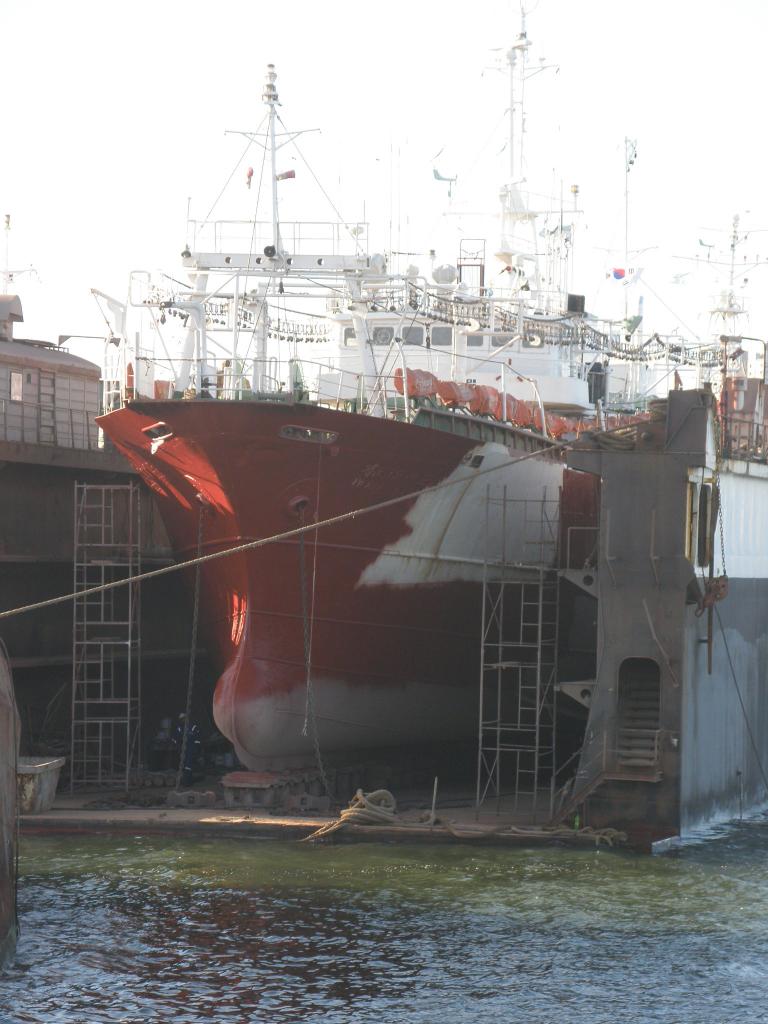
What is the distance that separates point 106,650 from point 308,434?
559 centimetres

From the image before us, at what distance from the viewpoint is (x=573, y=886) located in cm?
1639

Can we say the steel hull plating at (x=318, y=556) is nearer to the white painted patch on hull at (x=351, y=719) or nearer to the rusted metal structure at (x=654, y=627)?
the white painted patch on hull at (x=351, y=719)

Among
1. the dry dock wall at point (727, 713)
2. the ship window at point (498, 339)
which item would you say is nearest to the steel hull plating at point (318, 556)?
the dry dock wall at point (727, 713)

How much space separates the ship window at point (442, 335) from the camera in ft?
91.9

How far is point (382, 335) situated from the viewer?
27.5 meters

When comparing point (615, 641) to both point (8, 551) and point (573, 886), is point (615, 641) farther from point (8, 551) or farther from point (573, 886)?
point (8, 551)

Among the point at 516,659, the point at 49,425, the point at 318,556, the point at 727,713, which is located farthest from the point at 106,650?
the point at 727,713

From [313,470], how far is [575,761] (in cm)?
693

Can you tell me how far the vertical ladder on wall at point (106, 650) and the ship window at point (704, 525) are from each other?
783cm

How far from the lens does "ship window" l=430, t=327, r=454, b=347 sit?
2802cm

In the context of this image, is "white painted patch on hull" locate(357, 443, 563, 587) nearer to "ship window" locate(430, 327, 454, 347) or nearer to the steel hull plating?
the steel hull plating

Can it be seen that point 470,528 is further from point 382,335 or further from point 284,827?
point 382,335

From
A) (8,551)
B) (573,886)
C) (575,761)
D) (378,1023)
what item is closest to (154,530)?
(8,551)

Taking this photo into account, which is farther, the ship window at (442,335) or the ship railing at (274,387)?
the ship window at (442,335)
